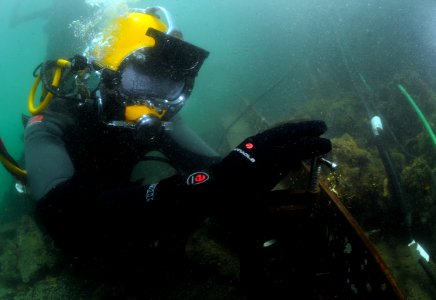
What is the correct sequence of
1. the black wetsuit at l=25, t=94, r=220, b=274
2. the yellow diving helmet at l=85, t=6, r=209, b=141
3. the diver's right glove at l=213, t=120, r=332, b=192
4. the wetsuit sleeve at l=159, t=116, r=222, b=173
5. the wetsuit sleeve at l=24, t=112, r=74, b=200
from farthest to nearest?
1. the wetsuit sleeve at l=159, t=116, r=222, b=173
2. the yellow diving helmet at l=85, t=6, r=209, b=141
3. the wetsuit sleeve at l=24, t=112, r=74, b=200
4. the black wetsuit at l=25, t=94, r=220, b=274
5. the diver's right glove at l=213, t=120, r=332, b=192

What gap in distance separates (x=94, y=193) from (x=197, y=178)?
2.05 ft

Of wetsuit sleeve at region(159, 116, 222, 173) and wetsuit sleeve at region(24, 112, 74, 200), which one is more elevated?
wetsuit sleeve at region(159, 116, 222, 173)

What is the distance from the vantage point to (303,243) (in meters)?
1.81

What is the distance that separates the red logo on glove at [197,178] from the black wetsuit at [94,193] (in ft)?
0.19

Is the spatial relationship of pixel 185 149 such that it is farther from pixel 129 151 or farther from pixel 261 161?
pixel 261 161

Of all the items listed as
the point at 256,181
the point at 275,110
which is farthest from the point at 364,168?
the point at 275,110

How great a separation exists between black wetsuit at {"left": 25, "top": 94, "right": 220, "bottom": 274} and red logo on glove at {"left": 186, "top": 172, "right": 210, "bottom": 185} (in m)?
0.06

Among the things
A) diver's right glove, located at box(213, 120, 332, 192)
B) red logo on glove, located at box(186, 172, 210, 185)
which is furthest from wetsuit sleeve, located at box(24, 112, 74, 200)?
diver's right glove, located at box(213, 120, 332, 192)

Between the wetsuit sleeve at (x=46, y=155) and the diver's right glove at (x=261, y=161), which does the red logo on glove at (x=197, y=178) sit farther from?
the wetsuit sleeve at (x=46, y=155)

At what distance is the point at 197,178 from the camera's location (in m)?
1.41

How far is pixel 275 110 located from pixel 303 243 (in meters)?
11.6

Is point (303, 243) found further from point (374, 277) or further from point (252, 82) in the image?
point (252, 82)

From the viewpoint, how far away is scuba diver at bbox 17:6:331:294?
4.56 ft

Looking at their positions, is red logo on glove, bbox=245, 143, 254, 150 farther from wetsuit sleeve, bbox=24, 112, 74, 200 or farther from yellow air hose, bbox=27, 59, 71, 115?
yellow air hose, bbox=27, 59, 71, 115
